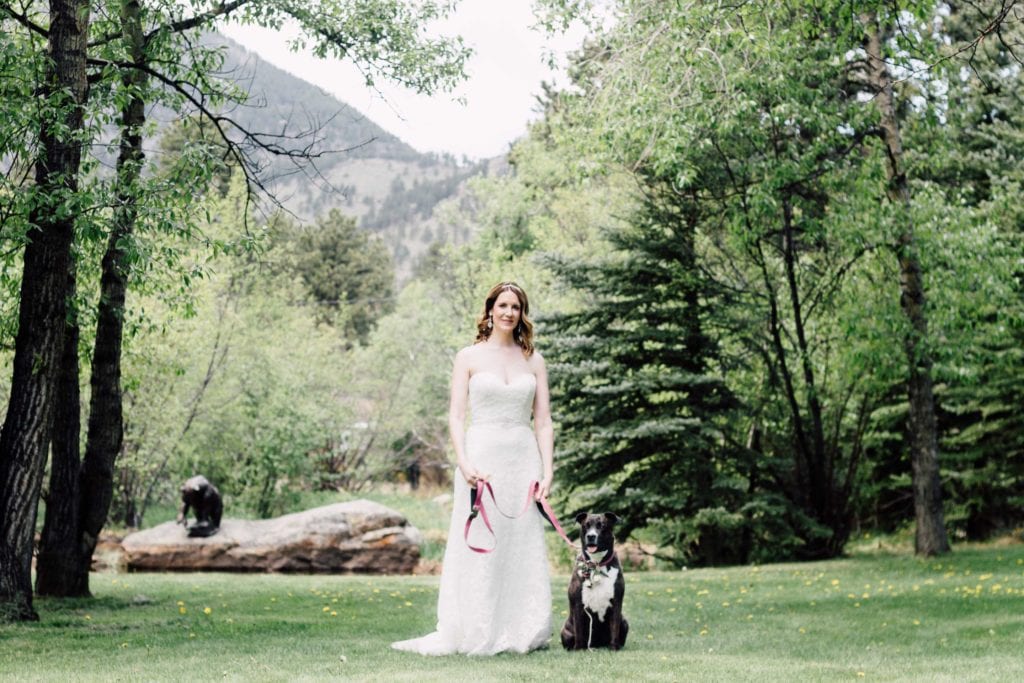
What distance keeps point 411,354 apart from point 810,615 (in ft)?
105

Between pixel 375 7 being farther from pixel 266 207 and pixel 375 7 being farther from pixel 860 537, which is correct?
pixel 860 537

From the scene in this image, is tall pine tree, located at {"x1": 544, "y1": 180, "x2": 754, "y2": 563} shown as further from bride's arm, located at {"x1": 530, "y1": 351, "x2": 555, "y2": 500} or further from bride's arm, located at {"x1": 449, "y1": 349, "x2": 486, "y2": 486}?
bride's arm, located at {"x1": 449, "y1": 349, "x2": 486, "y2": 486}

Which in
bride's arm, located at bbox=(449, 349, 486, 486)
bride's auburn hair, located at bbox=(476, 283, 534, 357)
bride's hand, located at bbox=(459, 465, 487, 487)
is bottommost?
bride's hand, located at bbox=(459, 465, 487, 487)

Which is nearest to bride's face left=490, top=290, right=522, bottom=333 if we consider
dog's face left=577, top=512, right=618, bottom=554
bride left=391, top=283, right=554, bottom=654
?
bride left=391, top=283, right=554, bottom=654

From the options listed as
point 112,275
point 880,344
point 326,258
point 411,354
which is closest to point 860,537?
point 880,344

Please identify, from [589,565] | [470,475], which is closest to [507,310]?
[470,475]

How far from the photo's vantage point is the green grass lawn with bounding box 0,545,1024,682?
5891 millimetres

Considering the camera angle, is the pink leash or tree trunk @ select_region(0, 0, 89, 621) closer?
the pink leash

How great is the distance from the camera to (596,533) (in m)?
6.36

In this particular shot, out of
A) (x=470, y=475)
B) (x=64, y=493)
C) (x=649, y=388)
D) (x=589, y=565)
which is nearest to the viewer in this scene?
(x=589, y=565)

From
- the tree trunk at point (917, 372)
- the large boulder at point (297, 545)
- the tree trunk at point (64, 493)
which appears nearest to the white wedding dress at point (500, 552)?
the tree trunk at point (64, 493)

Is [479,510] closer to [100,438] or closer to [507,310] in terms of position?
[507,310]

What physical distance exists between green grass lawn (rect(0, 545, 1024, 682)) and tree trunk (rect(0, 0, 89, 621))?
2.30 ft

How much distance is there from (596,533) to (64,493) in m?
7.05
